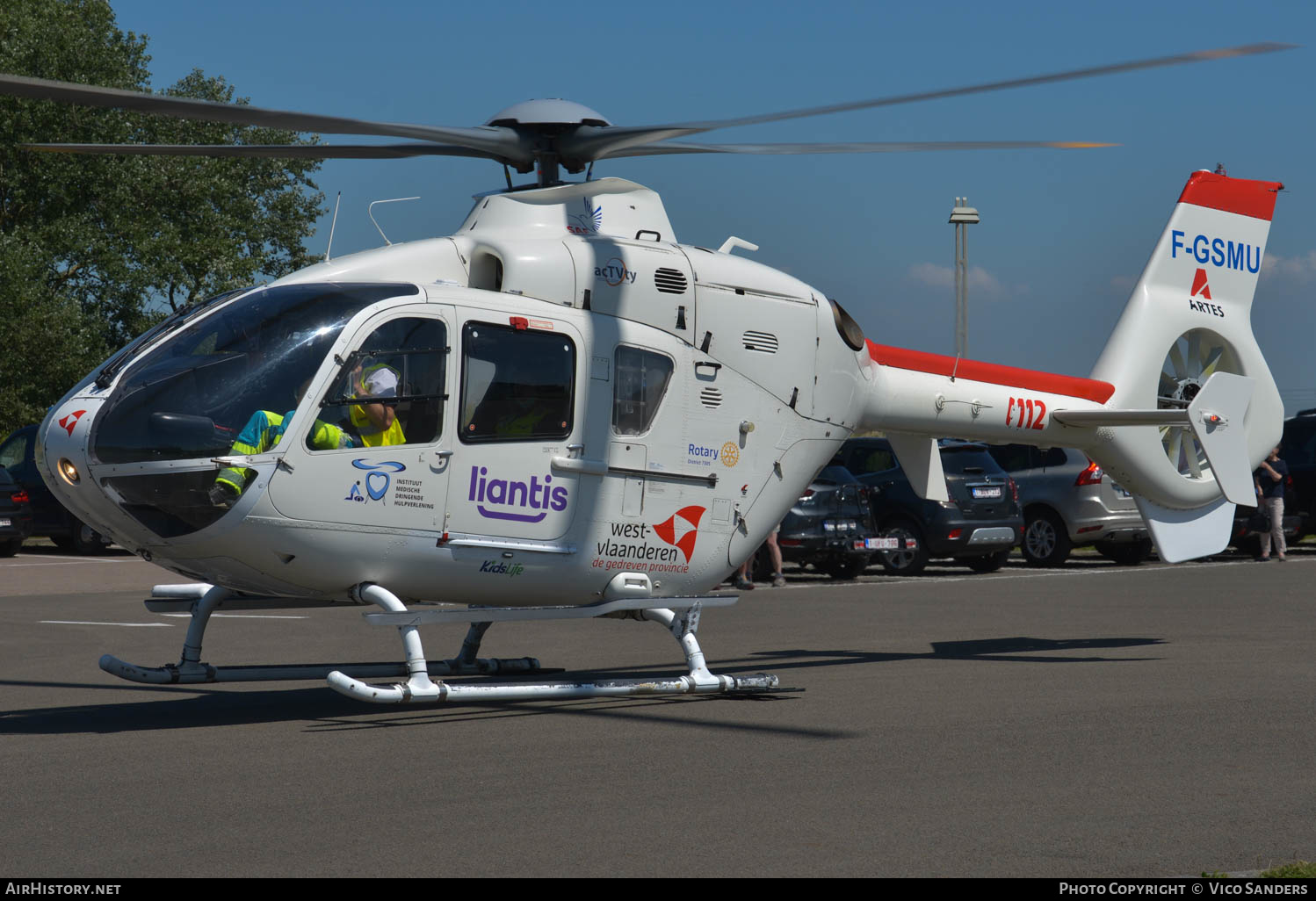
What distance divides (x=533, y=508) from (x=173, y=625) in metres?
6.69

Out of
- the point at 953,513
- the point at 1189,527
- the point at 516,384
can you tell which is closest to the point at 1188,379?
the point at 1189,527

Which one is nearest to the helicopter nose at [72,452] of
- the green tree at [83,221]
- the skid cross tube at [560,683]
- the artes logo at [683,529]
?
the skid cross tube at [560,683]

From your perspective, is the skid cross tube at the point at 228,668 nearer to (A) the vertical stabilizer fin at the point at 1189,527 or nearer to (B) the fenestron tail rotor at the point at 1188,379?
(A) the vertical stabilizer fin at the point at 1189,527

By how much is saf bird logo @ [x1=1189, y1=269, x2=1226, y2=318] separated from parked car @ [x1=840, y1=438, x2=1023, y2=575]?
7329 millimetres

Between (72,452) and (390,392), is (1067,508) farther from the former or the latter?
(72,452)

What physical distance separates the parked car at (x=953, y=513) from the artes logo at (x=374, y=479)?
12.6 metres

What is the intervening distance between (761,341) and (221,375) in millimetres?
3605

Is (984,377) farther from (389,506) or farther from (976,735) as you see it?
(389,506)

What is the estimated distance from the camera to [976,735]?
24.3 feet

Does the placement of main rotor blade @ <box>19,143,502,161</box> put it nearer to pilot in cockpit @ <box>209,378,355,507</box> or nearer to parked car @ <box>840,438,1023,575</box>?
pilot in cockpit @ <box>209,378,355,507</box>

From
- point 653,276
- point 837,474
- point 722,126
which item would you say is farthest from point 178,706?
point 837,474

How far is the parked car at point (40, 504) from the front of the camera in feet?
75.7

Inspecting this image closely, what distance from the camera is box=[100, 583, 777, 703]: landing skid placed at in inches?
306

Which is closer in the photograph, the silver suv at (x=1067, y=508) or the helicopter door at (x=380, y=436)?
the helicopter door at (x=380, y=436)
